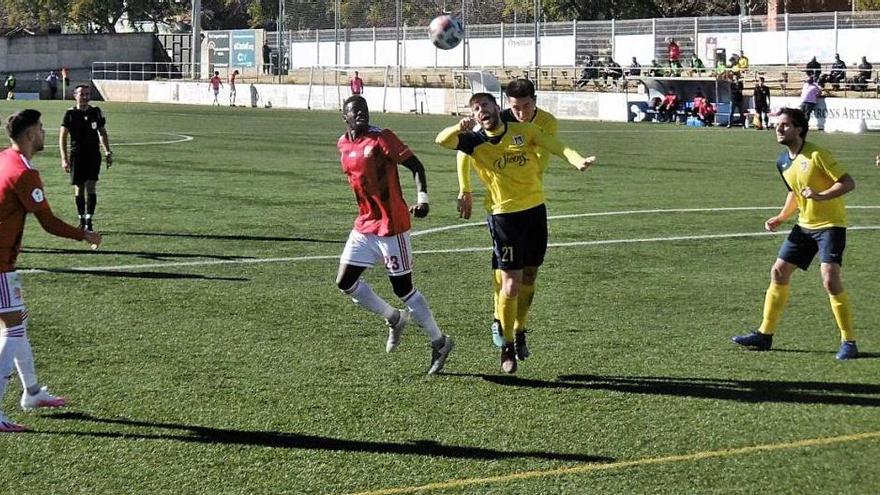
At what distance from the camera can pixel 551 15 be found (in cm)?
8475

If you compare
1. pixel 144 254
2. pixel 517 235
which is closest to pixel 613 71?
pixel 144 254

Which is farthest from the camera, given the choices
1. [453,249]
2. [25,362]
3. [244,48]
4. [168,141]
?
[244,48]

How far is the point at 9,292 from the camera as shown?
7.81 m

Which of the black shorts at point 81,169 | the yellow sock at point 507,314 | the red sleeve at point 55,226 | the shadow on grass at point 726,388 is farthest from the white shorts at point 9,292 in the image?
the black shorts at point 81,169

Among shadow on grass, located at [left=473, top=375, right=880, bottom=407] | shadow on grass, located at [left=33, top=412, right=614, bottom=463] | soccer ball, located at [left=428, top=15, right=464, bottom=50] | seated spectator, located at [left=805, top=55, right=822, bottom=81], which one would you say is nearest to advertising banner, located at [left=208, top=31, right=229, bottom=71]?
soccer ball, located at [left=428, top=15, right=464, bottom=50]

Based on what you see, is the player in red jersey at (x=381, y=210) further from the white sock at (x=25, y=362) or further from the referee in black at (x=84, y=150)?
the referee in black at (x=84, y=150)

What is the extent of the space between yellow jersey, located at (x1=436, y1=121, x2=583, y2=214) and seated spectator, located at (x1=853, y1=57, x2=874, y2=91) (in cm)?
3869

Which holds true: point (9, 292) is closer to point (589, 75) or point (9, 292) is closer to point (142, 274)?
point (142, 274)

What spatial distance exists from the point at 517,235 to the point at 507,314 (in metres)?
0.59

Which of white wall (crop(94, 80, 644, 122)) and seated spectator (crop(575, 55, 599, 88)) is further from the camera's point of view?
seated spectator (crop(575, 55, 599, 88))

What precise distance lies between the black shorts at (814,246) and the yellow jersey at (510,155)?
2.02m

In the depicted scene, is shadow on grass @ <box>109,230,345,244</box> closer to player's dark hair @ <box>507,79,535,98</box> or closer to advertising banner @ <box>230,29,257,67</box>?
player's dark hair @ <box>507,79,535,98</box>

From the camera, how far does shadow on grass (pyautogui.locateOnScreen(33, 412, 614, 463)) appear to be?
24.2 ft

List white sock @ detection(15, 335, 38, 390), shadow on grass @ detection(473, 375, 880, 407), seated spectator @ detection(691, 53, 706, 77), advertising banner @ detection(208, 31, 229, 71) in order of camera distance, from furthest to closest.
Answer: advertising banner @ detection(208, 31, 229, 71) < seated spectator @ detection(691, 53, 706, 77) < shadow on grass @ detection(473, 375, 880, 407) < white sock @ detection(15, 335, 38, 390)
